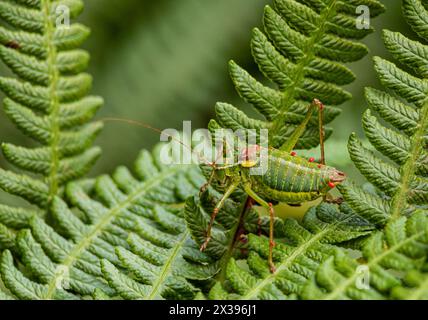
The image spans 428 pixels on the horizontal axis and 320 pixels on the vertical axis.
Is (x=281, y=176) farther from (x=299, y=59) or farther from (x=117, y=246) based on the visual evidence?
(x=117, y=246)

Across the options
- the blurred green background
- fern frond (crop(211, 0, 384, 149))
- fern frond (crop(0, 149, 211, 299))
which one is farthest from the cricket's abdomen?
the blurred green background

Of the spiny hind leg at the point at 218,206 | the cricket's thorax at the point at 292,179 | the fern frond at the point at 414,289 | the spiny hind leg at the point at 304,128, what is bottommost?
the fern frond at the point at 414,289

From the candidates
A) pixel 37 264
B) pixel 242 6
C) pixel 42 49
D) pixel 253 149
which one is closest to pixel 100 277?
pixel 37 264

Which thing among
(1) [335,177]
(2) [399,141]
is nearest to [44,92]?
(1) [335,177]

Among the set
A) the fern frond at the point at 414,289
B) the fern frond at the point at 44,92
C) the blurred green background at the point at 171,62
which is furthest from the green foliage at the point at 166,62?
the fern frond at the point at 414,289

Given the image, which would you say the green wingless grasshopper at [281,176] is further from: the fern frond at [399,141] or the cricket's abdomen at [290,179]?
the fern frond at [399,141]

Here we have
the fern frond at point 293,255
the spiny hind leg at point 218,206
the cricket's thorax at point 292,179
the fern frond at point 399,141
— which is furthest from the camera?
the cricket's thorax at point 292,179

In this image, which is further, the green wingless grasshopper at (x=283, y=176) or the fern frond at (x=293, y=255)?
the green wingless grasshopper at (x=283, y=176)
